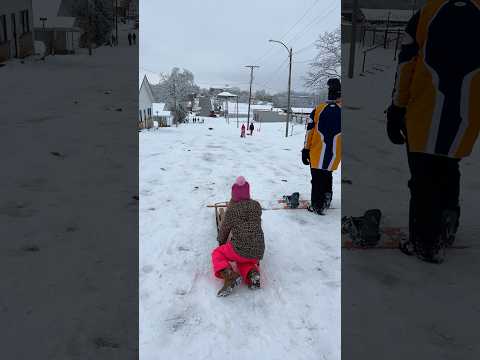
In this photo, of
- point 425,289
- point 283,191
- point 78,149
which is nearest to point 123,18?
point 78,149

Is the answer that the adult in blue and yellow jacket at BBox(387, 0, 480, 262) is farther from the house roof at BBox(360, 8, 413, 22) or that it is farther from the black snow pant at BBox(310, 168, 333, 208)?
the house roof at BBox(360, 8, 413, 22)

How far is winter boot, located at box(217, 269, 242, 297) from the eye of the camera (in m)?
2.63

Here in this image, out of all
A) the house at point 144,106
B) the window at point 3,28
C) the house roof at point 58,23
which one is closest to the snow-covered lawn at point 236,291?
the window at point 3,28

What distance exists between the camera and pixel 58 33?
19.1 meters

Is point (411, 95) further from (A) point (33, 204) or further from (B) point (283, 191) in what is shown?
(A) point (33, 204)

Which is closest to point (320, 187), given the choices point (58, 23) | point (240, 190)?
point (240, 190)

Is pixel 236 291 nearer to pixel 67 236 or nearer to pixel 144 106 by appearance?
pixel 67 236

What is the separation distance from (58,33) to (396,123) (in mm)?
22112

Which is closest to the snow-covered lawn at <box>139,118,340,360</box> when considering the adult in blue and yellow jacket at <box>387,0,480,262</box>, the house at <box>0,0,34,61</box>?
the adult in blue and yellow jacket at <box>387,0,480,262</box>

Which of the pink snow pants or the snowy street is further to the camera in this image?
the pink snow pants

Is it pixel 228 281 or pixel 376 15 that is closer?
pixel 228 281

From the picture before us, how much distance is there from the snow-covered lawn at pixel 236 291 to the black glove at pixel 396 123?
1.30 meters

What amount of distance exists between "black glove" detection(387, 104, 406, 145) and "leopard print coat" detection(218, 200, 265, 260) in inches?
49.3

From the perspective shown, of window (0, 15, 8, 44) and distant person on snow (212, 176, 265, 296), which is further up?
window (0, 15, 8, 44)
